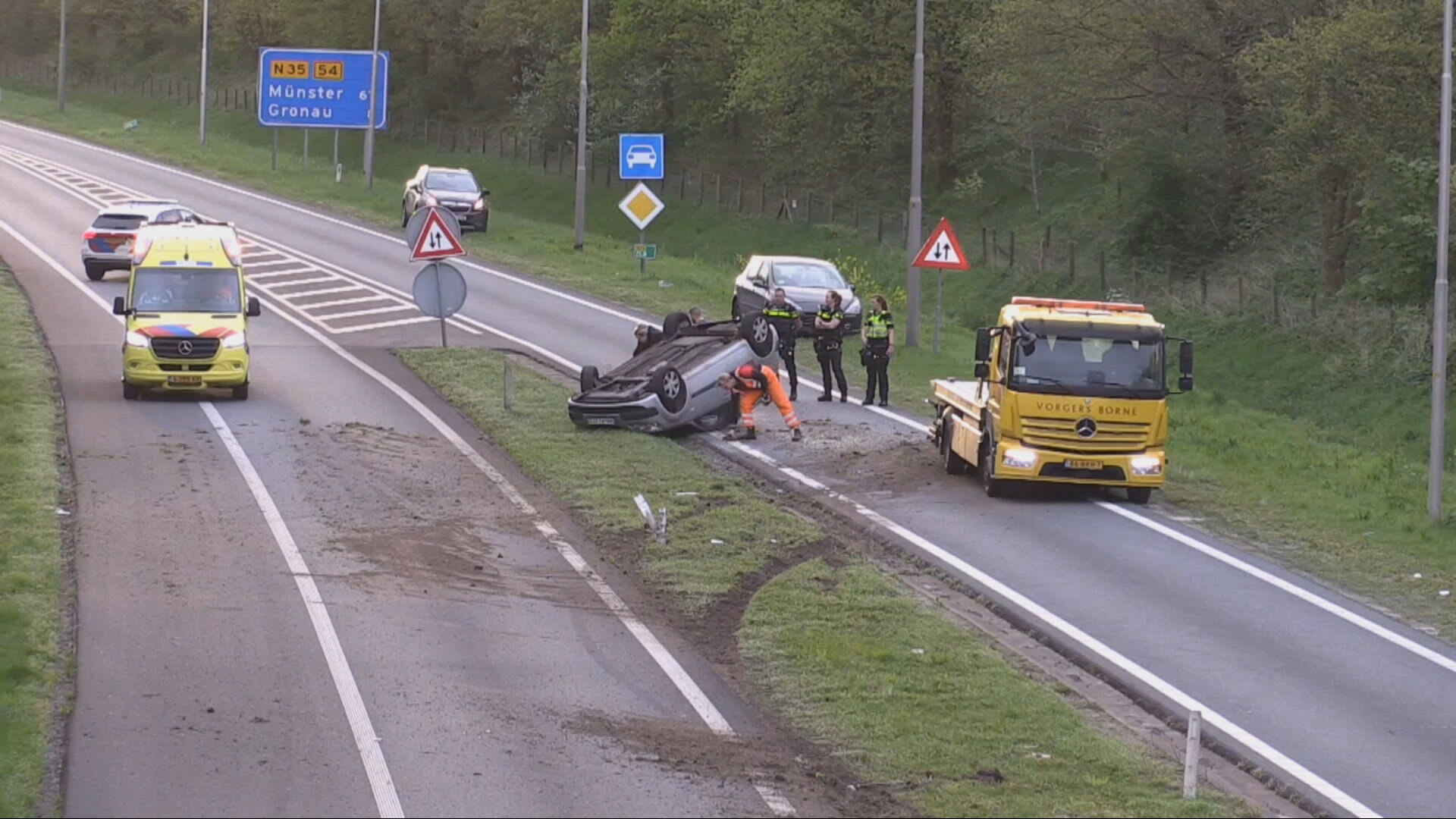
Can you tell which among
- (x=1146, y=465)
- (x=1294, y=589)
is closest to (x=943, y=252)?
(x=1146, y=465)

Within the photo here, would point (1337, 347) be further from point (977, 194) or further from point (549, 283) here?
point (977, 194)

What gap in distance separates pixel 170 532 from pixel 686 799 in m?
9.30

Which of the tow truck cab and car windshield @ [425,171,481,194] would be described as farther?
car windshield @ [425,171,481,194]

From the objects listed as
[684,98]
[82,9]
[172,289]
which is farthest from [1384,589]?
[82,9]

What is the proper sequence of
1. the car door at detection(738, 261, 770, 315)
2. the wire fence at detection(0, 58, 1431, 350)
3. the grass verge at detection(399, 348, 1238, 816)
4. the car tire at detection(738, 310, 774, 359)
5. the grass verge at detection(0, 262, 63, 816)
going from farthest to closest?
the wire fence at detection(0, 58, 1431, 350), the car door at detection(738, 261, 770, 315), the car tire at detection(738, 310, 774, 359), the grass verge at detection(0, 262, 63, 816), the grass verge at detection(399, 348, 1238, 816)

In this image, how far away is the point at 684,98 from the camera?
2938 inches

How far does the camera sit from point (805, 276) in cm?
3759

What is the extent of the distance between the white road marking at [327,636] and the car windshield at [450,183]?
26434 millimetres

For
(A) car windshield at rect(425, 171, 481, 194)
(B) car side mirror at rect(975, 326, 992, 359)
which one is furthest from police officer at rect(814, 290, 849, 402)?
(A) car windshield at rect(425, 171, 481, 194)

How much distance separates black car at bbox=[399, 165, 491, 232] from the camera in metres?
51.8

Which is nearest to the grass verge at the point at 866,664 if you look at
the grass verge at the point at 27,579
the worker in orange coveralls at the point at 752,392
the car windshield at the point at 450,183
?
the worker in orange coveralls at the point at 752,392

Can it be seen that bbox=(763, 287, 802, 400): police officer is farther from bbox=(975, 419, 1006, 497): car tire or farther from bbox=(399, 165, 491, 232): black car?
bbox=(399, 165, 491, 232): black car

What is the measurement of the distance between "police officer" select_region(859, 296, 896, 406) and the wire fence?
1200 cm

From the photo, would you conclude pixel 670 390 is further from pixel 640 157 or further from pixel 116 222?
pixel 640 157
